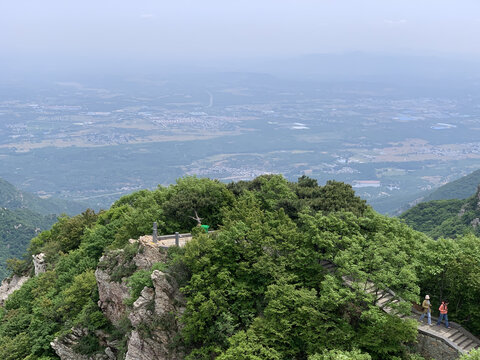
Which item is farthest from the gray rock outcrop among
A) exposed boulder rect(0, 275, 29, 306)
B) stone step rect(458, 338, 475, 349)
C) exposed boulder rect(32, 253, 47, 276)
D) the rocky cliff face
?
exposed boulder rect(0, 275, 29, 306)

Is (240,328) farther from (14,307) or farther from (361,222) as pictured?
(14,307)

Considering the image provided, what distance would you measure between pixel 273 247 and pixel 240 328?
16.1ft

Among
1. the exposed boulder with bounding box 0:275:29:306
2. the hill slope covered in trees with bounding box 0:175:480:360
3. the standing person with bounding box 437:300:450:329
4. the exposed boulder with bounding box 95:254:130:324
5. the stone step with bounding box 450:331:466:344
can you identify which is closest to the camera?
the hill slope covered in trees with bounding box 0:175:480:360

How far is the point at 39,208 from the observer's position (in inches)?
6673

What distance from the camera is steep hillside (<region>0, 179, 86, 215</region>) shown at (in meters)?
164

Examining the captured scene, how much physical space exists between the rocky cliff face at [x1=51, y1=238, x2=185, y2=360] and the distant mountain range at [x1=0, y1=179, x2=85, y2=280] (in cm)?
7246

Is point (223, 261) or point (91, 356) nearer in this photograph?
point (223, 261)

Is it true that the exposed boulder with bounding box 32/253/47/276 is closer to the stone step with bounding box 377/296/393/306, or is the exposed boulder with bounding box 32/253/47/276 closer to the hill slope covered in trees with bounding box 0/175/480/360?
the hill slope covered in trees with bounding box 0/175/480/360

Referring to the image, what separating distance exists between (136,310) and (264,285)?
7.66m

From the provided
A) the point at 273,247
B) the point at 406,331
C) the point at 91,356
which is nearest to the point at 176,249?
the point at 273,247

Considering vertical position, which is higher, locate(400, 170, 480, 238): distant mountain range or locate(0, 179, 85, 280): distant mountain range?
locate(400, 170, 480, 238): distant mountain range

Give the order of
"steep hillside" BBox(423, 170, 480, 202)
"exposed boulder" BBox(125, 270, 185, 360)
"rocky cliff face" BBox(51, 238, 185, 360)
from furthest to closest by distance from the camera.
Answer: "steep hillside" BBox(423, 170, 480, 202), "rocky cliff face" BBox(51, 238, 185, 360), "exposed boulder" BBox(125, 270, 185, 360)

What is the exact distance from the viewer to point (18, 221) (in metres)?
121

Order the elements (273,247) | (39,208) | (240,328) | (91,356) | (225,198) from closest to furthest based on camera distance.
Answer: (240,328) < (273,247) < (91,356) < (225,198) < (39,208)
